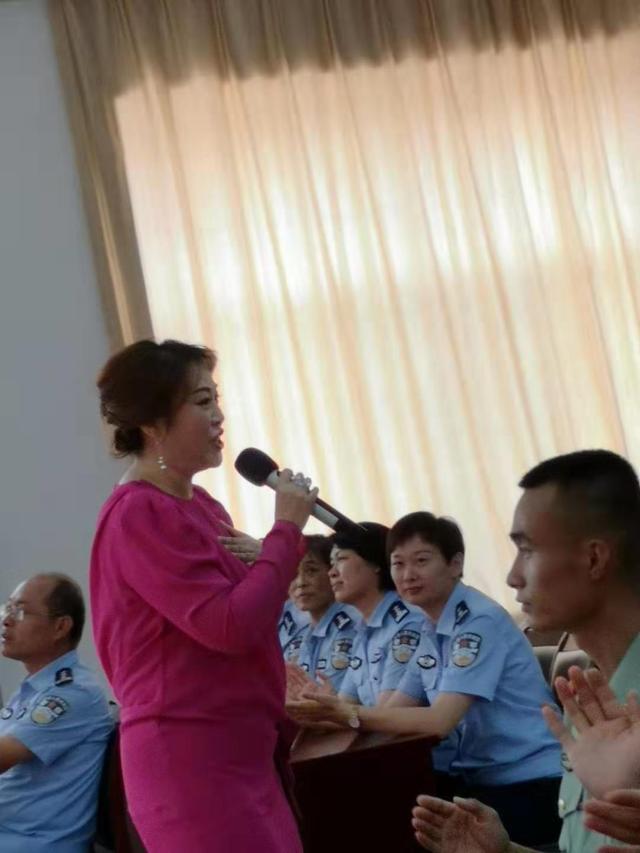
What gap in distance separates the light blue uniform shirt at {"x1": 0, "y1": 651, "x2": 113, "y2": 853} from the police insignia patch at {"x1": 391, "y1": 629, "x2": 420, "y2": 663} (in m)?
0.66

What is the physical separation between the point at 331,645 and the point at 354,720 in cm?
87

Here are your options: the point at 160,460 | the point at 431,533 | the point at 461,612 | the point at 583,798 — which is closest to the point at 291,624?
the point at 431,533

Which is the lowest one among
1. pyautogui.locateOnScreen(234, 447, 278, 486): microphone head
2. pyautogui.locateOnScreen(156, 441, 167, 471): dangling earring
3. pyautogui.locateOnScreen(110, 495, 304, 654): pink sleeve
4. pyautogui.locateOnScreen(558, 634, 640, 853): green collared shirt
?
pyautogui.locateOnScreen(558, 634, 640, 853): green collared shirt

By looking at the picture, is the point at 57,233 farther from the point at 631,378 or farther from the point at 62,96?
the point at 631,378

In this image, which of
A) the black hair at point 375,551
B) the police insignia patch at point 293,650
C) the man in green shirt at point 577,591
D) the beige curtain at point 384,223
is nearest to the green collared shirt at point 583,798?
the man in green shirt at point 577,591

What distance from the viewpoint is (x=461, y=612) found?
281 cm

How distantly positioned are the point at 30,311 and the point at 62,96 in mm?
815

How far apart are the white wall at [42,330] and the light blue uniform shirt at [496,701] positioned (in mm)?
2396

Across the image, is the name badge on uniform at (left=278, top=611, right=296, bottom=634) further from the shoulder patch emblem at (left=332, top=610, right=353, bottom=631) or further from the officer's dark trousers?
the officer's dark trousers

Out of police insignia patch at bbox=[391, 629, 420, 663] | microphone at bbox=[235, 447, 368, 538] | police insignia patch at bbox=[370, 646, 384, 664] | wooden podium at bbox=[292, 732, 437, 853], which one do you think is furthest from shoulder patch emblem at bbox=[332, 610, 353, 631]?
microphone at bbox=[235, 447, 368, 538]

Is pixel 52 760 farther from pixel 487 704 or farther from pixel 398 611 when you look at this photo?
pixel 487 704

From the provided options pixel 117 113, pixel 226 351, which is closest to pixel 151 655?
pixel 226 351

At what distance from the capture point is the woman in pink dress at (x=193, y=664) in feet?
6.27

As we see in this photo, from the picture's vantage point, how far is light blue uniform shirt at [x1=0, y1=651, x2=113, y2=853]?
292 centimetres
